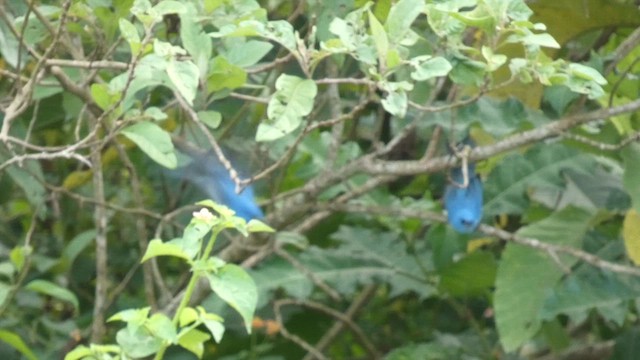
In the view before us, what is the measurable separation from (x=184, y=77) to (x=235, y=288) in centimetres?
32

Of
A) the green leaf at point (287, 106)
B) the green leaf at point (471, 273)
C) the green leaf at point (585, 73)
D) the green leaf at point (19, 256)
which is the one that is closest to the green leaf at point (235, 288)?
the green leaf at point (287, 106)

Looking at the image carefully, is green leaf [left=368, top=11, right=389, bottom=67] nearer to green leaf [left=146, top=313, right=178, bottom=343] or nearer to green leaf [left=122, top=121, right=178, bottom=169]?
green leaf [left=122, top=121, right=178, bottom=169]

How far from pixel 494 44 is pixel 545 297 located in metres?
0.72

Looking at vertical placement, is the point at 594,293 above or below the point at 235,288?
below

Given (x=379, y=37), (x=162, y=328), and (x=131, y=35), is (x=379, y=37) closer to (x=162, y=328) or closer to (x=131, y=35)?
(x=131, y=35)

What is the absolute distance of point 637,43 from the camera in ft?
5.97

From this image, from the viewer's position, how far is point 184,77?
4.85 ft

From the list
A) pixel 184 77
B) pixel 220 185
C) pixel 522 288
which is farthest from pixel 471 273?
pixel 184 77

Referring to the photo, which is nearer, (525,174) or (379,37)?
(379,37)

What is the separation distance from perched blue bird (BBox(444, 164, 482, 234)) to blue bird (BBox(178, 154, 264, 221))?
1.02ft

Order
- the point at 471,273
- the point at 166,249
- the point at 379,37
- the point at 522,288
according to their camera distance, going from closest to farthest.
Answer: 1. the point at 166,249
2. the point at 379,37
3. the point at 522,288
4. the point at 471,273

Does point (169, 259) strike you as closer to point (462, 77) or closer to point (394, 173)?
point (394, 173)

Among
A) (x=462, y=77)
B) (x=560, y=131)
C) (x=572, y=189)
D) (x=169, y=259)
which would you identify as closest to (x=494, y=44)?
(x=462, y=77)

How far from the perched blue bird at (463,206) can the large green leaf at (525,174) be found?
0.26 metres
